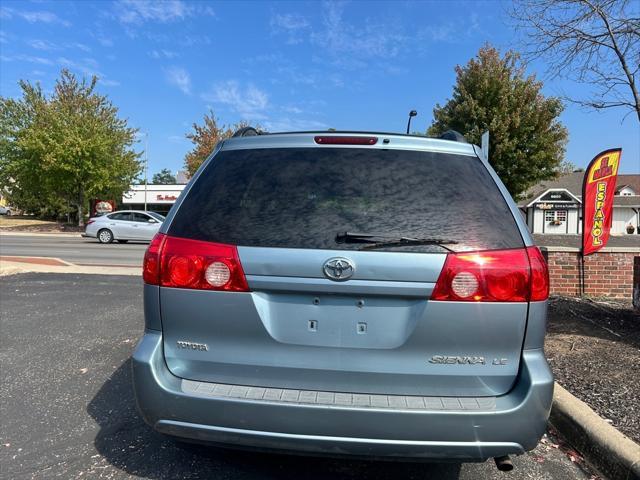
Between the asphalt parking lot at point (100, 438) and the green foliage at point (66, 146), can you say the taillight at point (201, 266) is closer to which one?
the asphalt parking lot at point (100, 438)

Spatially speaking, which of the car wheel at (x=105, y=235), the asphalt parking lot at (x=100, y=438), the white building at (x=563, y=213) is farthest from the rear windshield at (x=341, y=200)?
the white building at (x=563, y=213)

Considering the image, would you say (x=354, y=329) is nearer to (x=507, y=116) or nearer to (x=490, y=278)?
(x=490, y=278)

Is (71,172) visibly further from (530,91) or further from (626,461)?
(626,461)

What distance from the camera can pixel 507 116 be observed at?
1014 inches

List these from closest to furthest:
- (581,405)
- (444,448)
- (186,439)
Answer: (444,448), (186,439), (581,405)

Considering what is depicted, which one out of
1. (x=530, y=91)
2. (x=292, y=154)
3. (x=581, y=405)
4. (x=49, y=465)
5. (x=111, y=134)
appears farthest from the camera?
(x=111, y=134)

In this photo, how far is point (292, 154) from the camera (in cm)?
254

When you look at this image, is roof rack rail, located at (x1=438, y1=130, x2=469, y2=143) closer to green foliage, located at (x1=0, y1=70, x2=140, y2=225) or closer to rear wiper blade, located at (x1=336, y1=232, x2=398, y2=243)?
rear wiper blade, located at (x1=336, y1=232, x2=398, y2=243)

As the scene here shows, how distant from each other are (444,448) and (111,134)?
37.7 metres

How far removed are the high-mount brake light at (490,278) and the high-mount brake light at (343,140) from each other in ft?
2.43

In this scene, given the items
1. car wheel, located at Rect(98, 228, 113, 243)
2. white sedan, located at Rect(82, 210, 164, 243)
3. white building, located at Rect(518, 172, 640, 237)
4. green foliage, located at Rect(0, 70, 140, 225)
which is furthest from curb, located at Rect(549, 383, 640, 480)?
white building, located at Rect(518, 172, 640, 237)

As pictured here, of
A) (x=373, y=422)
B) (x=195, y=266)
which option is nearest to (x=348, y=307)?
(x=373, y=422)

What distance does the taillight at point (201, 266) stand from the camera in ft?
7.49

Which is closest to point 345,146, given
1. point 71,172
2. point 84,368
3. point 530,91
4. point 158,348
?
point 158,348
